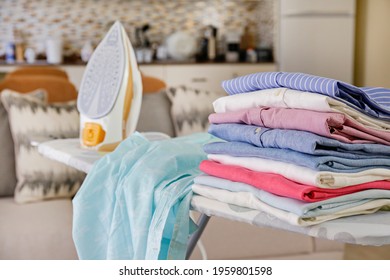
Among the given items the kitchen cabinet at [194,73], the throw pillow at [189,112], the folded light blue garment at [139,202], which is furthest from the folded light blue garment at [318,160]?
the kitchen cabinet at [194,73]

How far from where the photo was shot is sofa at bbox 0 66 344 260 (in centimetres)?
234

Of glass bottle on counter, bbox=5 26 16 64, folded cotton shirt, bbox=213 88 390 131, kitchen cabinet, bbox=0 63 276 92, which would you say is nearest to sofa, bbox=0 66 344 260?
folded cotton shirt, bbox=213 88 390 131

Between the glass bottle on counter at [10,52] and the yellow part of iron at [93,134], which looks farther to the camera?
the glass bottle on counter at [10,52]

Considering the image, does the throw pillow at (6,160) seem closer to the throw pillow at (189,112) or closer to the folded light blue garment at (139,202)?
the throw pillow at (189,112)

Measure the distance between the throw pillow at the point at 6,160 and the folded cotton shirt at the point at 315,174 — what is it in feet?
5.88

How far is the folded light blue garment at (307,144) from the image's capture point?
0.91 metres

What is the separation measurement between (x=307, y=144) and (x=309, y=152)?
0.01 m

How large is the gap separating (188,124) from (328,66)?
296 cm

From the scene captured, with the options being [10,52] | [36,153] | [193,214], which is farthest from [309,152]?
[10,52]

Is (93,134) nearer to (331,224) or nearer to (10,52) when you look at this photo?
(331,224)

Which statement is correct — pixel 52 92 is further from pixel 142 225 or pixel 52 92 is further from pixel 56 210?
pixel 142 225

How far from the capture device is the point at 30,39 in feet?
19.3

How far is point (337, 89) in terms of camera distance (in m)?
0.94
